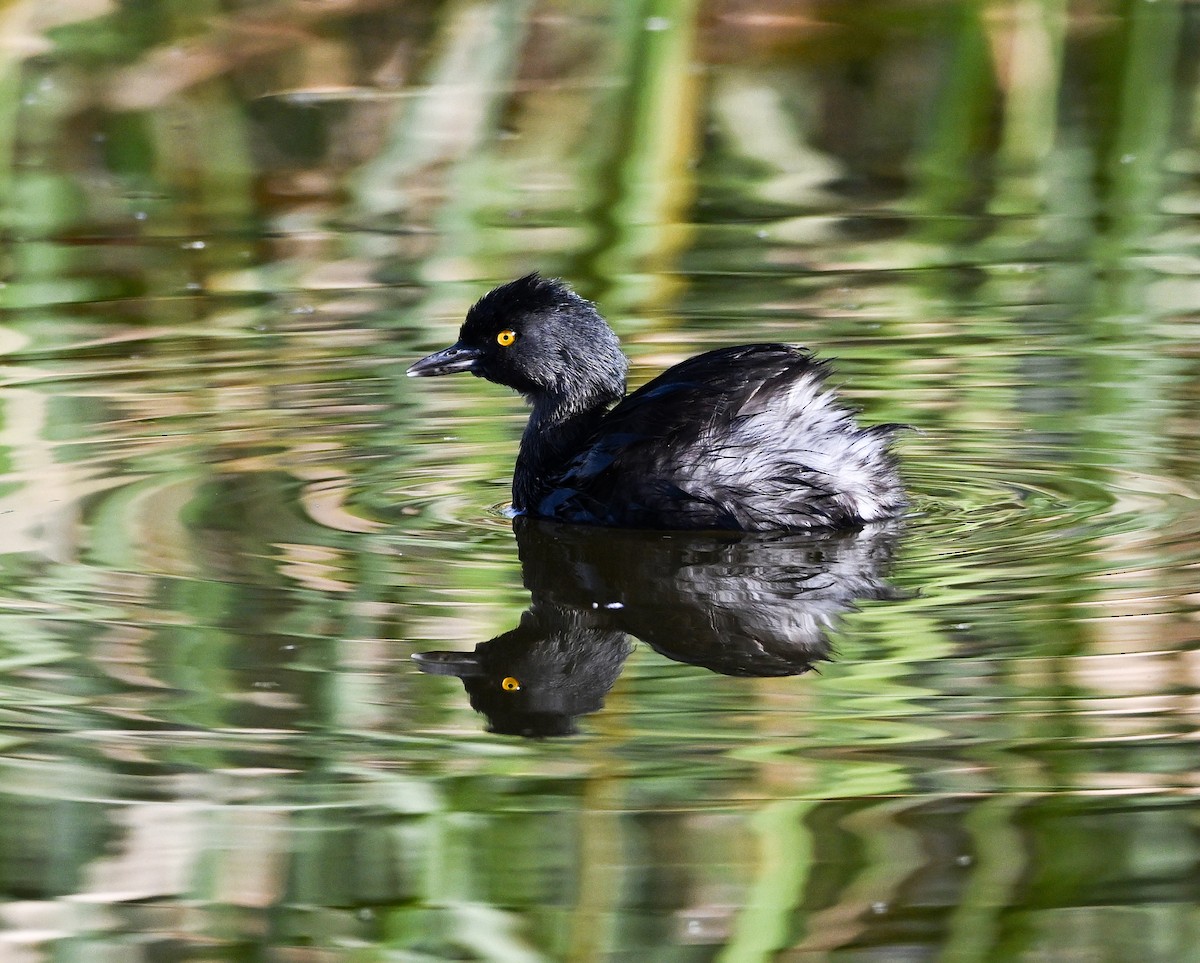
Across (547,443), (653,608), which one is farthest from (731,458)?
(547,443)

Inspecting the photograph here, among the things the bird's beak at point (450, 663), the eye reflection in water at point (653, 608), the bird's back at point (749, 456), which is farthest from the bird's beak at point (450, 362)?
the bird's beak at point (450, 663)

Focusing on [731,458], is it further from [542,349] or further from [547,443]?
[542,349]

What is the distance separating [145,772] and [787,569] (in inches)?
70.2

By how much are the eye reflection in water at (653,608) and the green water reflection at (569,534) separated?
0.02 meters

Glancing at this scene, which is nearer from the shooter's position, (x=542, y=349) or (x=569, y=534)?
(x=569, y=534)

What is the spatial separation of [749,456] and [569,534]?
0.53m

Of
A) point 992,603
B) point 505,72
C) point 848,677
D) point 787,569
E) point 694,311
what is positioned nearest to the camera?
point 848,677

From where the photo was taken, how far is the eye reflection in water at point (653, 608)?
4.36 meters

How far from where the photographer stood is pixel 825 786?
3.73 meters

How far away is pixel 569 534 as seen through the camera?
18.2 ft

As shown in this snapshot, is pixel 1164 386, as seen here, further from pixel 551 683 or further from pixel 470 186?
pixel 470 186

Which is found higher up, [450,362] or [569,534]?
[450,362]

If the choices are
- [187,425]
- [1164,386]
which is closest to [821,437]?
[1164,386]

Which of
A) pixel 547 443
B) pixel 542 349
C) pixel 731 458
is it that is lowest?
pixel 547 443
